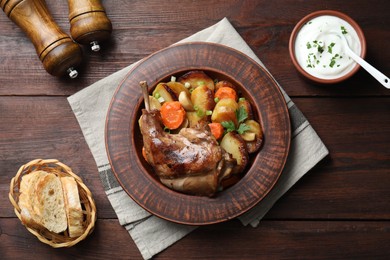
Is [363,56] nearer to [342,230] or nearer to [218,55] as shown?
[218,55]

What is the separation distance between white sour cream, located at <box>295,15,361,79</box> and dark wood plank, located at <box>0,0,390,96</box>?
0.53ft

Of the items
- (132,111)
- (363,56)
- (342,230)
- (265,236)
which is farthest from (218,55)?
(342,230)

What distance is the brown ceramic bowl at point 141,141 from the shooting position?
2330 mm

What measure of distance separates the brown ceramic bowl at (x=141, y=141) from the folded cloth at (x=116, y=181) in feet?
0.60

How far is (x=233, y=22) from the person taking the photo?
2.70 meters

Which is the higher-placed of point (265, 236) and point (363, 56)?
point (363, 56)

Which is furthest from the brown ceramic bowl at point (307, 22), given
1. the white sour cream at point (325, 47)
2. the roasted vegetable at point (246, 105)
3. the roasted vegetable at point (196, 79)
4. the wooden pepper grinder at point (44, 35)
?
the wooden pepper grinder at point (44, 35)

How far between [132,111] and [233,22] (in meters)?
0.81

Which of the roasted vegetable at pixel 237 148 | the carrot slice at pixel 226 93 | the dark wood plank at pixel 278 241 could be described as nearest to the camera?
the roasted vegetable at pixel 237 148

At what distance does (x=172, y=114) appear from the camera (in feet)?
7.72

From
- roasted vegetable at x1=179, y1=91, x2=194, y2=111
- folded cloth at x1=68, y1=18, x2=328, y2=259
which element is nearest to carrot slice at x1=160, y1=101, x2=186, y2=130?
roasted vegetable at x1=179, y1=91, x2=194, y2=111

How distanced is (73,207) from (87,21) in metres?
0.99

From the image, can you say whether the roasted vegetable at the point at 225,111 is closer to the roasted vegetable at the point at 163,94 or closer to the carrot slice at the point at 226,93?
the carrot slice at the point at 226,93

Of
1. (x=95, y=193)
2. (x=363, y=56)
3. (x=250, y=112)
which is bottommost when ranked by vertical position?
(x=95, y=193)
